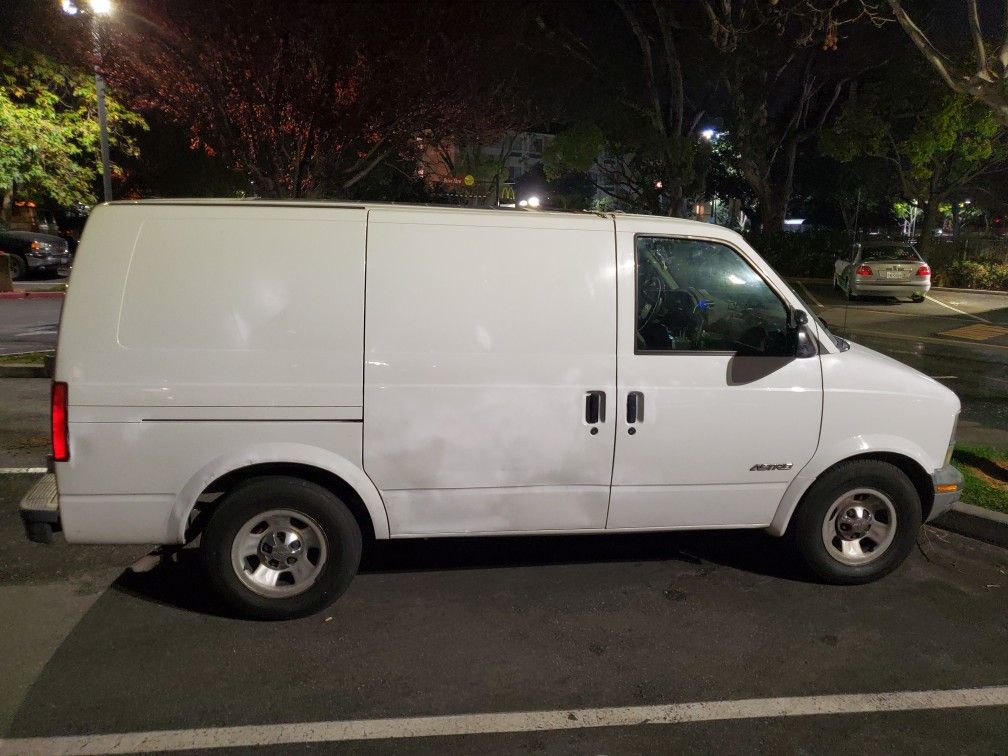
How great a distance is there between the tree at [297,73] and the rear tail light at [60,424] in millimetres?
7986

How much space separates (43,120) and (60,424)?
14.2 meters

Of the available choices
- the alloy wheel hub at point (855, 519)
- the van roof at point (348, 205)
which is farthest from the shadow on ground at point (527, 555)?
the van roof at point (348, 205)

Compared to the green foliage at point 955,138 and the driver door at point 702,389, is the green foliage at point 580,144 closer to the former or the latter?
the green foliage at point 955,138

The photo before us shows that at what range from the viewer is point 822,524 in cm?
445

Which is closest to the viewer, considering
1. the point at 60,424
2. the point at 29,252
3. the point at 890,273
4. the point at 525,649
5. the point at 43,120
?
the point at 60,424

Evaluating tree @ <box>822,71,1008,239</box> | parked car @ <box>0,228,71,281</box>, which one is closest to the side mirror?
tree @ <box>822,71,1008,239</box>

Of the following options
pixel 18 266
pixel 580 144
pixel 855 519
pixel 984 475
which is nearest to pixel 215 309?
pixel 855 519

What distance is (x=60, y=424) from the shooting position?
145 inches

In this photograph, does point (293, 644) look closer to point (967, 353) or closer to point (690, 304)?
point (690, 304)

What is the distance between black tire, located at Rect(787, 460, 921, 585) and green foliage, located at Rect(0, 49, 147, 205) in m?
14.8

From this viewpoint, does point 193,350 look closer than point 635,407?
Yes

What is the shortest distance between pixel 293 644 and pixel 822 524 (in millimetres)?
2913

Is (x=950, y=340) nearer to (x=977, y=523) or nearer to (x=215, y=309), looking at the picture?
(x=977, y=523)

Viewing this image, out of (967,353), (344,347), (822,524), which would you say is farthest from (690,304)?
(967,353)
